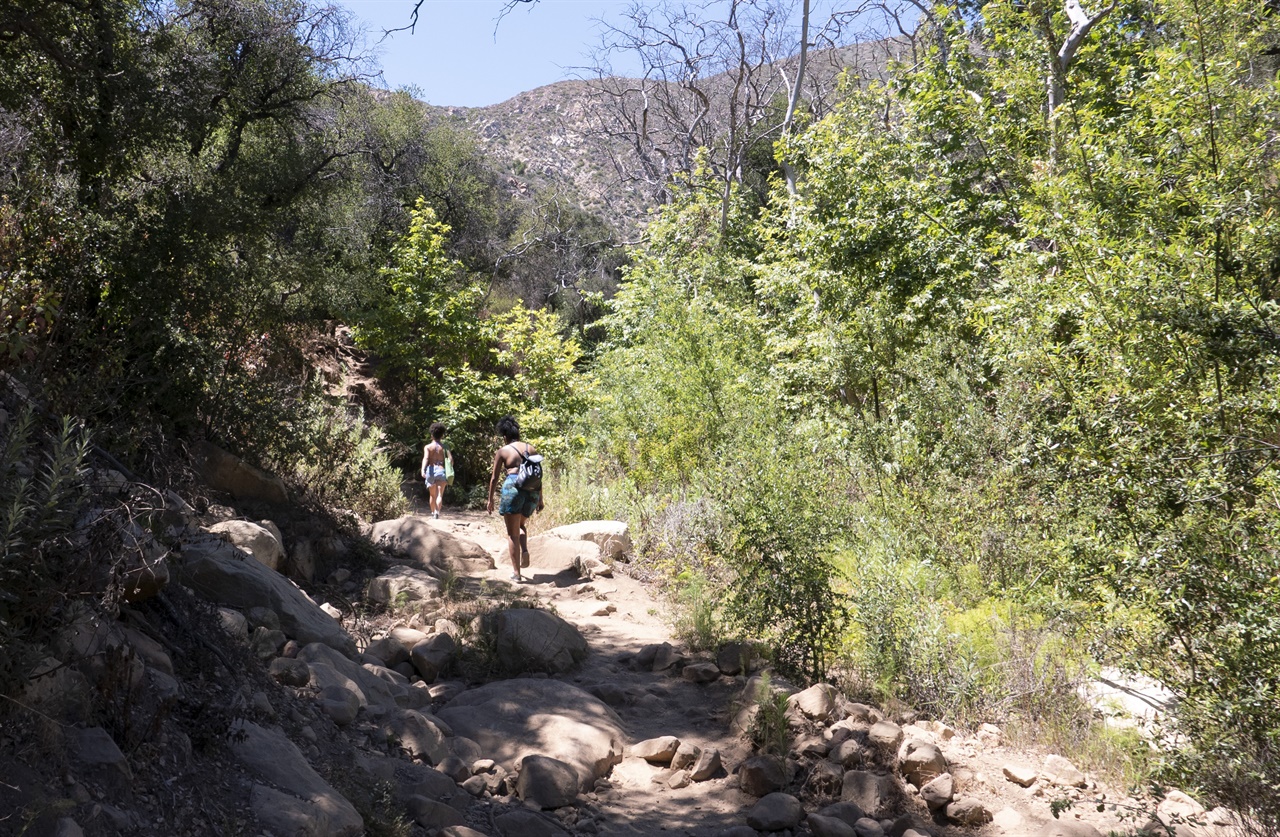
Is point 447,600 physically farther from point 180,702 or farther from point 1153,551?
point 1153,551

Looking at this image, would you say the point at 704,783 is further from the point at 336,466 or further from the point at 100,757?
the point at 336,466

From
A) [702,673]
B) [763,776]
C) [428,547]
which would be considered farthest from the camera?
[428,547]

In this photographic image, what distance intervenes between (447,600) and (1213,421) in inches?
224

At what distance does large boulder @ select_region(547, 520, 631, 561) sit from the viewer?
9703 mm

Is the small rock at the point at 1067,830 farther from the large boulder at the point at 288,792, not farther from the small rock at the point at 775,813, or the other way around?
the large boulder at the point at 288,792

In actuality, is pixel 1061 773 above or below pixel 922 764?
below

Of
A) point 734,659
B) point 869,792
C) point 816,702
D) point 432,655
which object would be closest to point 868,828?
A: point 869,792

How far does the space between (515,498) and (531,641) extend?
2.59 metres

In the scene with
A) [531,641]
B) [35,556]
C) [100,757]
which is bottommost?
[531,641]

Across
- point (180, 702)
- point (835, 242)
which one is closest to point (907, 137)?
point (835, 242)

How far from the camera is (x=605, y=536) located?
980 cm

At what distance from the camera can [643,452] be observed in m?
12.7

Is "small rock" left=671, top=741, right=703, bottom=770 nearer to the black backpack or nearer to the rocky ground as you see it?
the rocky ground

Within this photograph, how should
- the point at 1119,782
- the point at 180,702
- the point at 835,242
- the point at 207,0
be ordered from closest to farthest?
the point at 180,702 < the point at 1119,782 < the point at 207,0 < the point at 835,242
